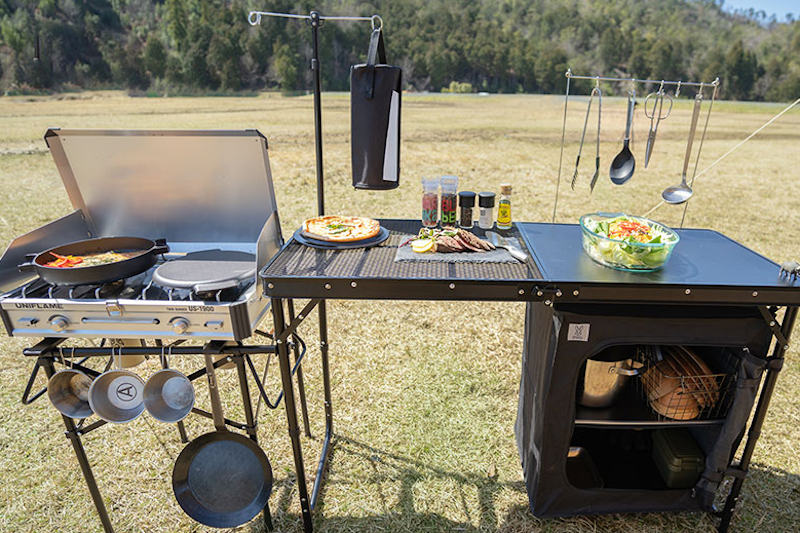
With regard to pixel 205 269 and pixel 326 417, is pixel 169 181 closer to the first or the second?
pixel 205 269

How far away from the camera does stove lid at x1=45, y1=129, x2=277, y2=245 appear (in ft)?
6.27

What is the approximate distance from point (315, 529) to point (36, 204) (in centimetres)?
750

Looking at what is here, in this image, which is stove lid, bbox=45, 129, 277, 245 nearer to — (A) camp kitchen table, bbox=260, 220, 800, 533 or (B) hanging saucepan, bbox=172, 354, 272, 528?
(A) camp kitchen table, bbox=260, 220, 800, 533

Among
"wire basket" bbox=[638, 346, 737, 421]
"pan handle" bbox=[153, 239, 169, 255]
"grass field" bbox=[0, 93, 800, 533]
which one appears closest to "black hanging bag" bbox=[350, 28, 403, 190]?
"pan handle" bbox=[153, 239, 169, 255]

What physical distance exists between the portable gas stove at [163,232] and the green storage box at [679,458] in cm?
190

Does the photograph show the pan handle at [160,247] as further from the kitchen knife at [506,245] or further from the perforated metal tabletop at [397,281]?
the kitchen knife at [506,245]

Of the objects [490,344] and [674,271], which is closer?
[674,271]

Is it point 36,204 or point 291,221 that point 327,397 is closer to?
point 291,221

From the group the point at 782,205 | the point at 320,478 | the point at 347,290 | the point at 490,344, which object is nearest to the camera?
the point at 347,290

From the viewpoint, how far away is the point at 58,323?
155 cm

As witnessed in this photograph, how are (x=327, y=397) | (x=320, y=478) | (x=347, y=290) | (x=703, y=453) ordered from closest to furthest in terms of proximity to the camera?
(x=347, y=290) → (x=703, y=453) → (x=320, y=478) → (x=327, y=397)

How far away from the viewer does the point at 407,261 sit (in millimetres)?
1761

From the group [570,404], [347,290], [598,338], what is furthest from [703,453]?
[347,290]

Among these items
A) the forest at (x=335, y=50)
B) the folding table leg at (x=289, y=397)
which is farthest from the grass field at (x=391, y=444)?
the forest at (x=335, y=50)
